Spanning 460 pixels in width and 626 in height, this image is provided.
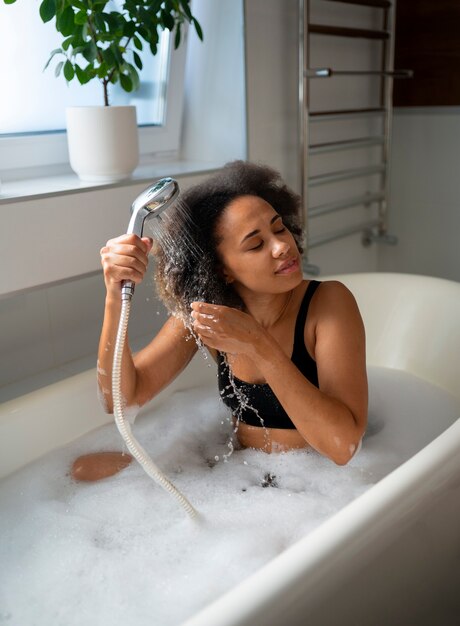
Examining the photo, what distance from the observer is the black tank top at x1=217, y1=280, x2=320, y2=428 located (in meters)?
1.38

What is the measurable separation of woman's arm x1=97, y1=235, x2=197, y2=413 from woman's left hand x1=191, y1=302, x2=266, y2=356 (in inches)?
5.2

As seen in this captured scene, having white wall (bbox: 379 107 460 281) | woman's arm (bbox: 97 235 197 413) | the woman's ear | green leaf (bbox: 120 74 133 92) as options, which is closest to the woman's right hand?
woman's arm (bbox: 97 235 197 413)

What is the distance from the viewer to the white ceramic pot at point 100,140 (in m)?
1.76

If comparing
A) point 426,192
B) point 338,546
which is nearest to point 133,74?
point 338,546

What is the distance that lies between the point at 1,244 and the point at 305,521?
0.89 meters

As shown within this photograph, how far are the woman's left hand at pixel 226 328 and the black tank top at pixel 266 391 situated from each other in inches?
7.2

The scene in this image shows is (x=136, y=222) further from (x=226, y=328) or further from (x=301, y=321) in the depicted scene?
(x=301, y=321)

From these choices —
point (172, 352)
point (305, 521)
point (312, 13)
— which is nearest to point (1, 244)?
point (172, 352)

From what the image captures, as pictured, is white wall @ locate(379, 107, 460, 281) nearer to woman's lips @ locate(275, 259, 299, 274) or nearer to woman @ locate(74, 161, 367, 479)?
woman @ locate(74, 161, 367, 479)

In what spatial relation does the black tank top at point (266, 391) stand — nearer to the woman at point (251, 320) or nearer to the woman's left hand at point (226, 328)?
the woman at point (251, 320)

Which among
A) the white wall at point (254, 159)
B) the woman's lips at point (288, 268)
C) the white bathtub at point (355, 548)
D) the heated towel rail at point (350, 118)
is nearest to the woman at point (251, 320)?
the woman's lips at point (288, 268)

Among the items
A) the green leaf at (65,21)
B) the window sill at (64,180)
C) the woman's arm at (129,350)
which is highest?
the green leaf at (65,21)

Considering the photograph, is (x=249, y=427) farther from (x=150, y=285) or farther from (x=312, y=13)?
(x=312, y=13)

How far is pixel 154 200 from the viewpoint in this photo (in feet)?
3.64
